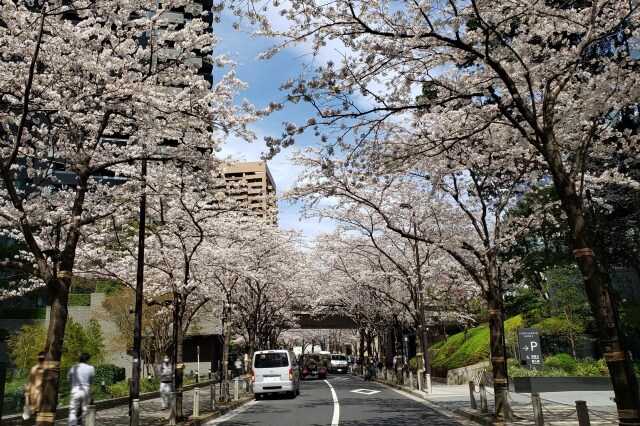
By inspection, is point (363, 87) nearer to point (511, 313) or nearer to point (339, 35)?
point (339, 35)

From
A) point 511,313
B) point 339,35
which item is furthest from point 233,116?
point 511,313

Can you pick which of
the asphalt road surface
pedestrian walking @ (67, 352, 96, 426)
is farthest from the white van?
pedestrian walking @ (67, 352, 96, 426)

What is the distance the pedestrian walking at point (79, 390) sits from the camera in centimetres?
1038

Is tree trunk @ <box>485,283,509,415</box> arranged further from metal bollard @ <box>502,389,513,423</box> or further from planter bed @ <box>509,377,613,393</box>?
planter bed @ <box>509,377,613,393</box>

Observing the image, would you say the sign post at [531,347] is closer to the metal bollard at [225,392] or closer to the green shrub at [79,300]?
the metal bollard at [225,392]

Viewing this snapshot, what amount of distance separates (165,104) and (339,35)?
426 centimetres

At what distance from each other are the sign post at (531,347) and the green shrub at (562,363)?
248 centimetres

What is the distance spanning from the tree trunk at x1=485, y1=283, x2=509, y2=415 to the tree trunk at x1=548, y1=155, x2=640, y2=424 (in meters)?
5.50

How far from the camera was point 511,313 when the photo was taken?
37688 mm

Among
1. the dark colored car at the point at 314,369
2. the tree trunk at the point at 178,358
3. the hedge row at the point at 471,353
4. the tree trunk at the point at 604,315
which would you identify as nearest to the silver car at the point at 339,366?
the dark colored car at the point at 314,369

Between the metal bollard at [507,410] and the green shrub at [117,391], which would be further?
the green shrub at [117,391]

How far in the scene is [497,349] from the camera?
13.1 m

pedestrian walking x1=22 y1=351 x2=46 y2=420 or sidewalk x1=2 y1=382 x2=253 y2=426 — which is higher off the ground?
pedestrian walking x1=22 y1=351 x2=46 y2=420

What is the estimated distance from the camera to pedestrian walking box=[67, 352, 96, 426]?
34.1 feet
